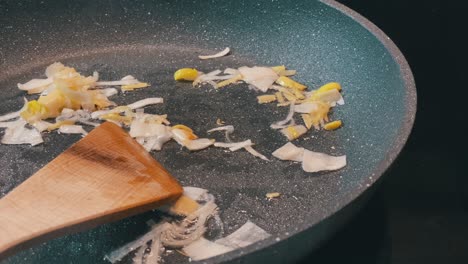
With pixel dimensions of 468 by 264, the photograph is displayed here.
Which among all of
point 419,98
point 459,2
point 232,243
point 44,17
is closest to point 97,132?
point 232,243

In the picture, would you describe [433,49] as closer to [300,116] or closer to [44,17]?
[300,116]

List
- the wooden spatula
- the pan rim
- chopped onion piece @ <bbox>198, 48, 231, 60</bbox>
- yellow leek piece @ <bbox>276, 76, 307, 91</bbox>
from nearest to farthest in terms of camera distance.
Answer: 1. the pan rim
2. the wooden spatula
3. yellow leek piece @ <bbox>276, 76, 307, 91</bbox>
4. chopped onion piece @ <bbox>198, 48, 231, 60</bbox>

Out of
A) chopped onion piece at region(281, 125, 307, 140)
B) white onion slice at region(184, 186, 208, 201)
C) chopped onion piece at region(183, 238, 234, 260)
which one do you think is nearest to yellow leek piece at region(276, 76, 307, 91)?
chopped onion piece at region(281, 125, 307, 140)

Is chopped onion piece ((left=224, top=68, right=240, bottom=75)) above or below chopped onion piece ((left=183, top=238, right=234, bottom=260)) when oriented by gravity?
above

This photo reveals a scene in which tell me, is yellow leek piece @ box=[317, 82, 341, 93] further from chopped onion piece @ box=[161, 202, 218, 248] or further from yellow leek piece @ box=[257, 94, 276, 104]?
chopped onion piece @ box=[161, 202, 218, 248]

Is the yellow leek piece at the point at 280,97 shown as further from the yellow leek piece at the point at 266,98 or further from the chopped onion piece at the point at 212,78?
the chopped onion piece at the point at 212,78

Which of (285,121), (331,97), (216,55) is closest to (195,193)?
(285,121)
